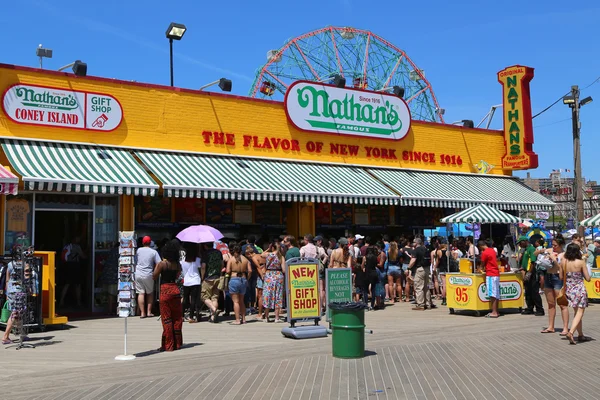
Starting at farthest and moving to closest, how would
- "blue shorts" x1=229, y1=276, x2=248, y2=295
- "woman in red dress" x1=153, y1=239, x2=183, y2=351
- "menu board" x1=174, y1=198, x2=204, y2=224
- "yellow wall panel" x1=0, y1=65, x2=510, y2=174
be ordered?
"menu board" x1=174, y1=198, x2=204, y2=224 < "yellow wall panel" x1=0, y1=65, x2=510, y2=174 < "blue shorts" x1=229, y1=276, x2=248, y2=295 < "woman in red dress" x1=153, y1=239, x2=183, y2=351

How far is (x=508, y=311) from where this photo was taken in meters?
14.6

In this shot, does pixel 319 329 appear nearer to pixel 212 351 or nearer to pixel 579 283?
pixel 212 351

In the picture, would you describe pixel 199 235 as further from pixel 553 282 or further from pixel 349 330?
pixel 553 282

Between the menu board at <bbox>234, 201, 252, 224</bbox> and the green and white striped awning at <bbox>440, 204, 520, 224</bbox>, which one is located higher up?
the menu board at <bbox>234, 201, 252, 224</bbox>

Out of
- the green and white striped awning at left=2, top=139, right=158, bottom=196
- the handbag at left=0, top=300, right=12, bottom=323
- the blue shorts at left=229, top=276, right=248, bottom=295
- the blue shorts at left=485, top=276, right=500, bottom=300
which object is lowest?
the handbag at left=0, top=300, right=12, bottom=323

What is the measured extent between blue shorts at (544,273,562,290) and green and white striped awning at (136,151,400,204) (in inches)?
277

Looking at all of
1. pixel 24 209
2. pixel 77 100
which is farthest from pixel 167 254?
pixel 77 100

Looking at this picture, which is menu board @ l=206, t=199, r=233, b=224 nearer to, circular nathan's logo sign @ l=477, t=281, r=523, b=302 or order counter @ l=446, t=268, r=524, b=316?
order counter @ l=446, t=268, r=524, b=316

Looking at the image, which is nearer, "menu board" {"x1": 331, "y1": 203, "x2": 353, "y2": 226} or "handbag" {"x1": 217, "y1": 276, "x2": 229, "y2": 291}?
"handbag" {"x1": 217, "y1": 276, "x2": 229, "y2": 291}

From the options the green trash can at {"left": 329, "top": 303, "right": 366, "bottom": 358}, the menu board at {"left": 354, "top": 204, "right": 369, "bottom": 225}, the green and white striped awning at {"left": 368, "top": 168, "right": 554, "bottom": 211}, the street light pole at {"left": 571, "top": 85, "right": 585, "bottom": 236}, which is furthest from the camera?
the street light pole at {"left": 571, "top": 85, "right": 585, "bottom": 236}

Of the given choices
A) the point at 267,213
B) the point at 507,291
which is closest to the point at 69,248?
the point at 267,213

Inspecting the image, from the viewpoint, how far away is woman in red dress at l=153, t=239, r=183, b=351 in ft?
30.7

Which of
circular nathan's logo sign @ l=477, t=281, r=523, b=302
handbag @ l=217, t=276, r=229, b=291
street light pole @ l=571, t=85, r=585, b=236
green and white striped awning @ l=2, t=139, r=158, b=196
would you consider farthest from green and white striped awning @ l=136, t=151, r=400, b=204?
street light pole @ l=571, t=85, r=585, b=236

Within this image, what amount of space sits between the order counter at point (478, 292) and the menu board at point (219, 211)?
20.8 feet
